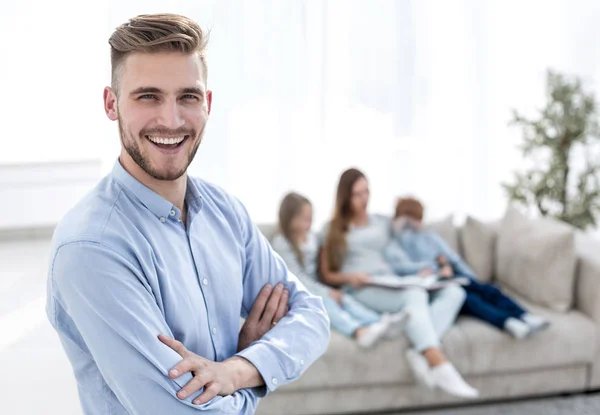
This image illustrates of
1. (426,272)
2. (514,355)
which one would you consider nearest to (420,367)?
(514,355)

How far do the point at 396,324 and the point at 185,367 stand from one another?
7.00 ft

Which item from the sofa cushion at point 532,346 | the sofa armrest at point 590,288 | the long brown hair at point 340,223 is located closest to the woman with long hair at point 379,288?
the long brown hair at point 340,223

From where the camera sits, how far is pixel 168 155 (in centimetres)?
118

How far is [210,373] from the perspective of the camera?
1164 millimetres

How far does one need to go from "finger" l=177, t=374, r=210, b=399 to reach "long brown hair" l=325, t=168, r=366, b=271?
2.35 metres

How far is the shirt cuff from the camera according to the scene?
1256 millimetres

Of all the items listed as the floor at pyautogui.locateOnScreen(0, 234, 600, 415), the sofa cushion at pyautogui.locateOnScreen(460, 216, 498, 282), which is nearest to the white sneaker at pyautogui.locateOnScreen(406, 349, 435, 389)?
the floor at pyautogui.locateOnScreen(0, 234, 600, 415)

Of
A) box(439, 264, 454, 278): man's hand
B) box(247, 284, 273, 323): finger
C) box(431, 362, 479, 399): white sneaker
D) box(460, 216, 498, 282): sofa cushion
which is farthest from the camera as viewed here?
box(460, 216, 498, 282): sofa cushion

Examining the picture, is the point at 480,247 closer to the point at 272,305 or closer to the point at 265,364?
the point at 272,305

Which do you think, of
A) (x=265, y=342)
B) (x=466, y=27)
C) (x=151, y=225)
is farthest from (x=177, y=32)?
(x=466, y=27)

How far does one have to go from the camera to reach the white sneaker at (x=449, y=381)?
3086 mm

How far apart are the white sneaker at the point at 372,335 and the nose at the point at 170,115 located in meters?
2.11

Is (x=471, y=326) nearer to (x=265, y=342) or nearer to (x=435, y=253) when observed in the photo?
(x=435, y=253)

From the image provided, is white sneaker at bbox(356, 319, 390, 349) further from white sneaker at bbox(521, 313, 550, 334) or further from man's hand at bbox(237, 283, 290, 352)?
man's hand at bbox(237, 283, 290, 352)
